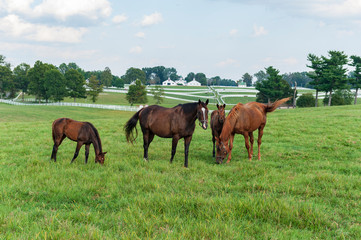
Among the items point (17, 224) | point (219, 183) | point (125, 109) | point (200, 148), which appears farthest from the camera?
point (125, 109)

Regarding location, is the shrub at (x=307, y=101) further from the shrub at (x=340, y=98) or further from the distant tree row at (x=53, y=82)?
the distant tree row at (x=53, y=82)

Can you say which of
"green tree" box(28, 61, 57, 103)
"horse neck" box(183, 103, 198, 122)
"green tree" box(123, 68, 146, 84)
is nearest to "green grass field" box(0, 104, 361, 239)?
"horse neck" box(183, 103, 198, 122)

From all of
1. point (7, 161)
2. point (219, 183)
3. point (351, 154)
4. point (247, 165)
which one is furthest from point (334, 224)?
point (7, 161)

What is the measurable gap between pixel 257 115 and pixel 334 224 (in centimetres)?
558

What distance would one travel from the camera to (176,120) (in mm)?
8266

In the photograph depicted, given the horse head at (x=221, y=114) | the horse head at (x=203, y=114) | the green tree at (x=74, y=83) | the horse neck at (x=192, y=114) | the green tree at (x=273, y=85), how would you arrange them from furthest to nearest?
the green tree at (x=74, y=83) < the green tree at (x=273, y=85) < the horse head at (x=221, y=114) < the horse neck at (x=192, y=114) < the horse head at (x=203, y=114)

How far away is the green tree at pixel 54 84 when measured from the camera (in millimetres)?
66688

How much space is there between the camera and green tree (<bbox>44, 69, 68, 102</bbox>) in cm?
6669

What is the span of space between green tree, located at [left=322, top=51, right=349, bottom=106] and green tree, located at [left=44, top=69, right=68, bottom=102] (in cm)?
6913

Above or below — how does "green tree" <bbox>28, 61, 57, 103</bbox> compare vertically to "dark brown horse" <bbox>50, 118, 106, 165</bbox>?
above

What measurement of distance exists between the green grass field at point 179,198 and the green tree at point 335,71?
5189cm

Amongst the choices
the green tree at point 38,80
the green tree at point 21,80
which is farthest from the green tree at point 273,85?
the green tree at point 21,80

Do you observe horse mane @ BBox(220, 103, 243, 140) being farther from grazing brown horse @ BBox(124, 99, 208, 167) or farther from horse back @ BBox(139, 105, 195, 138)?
horse back @ BBox(139, 105, 195, 138)

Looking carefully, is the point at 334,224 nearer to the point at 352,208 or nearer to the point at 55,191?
the point at 352,208
